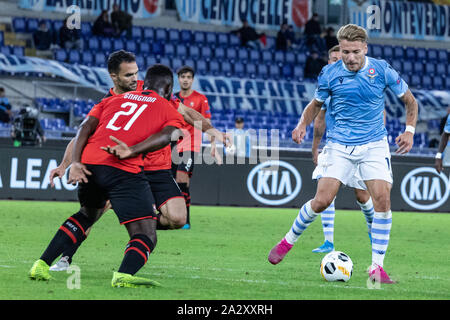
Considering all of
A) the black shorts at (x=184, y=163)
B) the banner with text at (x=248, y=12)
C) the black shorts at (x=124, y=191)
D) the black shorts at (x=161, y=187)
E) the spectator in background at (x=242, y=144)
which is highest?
the banner with text at (x=248, y=12)

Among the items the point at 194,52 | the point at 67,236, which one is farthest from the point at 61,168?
the point at 194,52

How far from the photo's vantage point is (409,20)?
30.3 meters

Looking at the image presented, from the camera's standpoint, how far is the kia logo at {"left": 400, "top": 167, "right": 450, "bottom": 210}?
57.3 ft

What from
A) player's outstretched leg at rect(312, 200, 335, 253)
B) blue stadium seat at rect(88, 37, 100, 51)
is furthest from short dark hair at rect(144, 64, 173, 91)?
blue stadium seat at rect(88, 37, 100, 51)

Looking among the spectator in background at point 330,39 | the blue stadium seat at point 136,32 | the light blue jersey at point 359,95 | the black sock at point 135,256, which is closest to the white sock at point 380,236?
the light blue jersey at point 359,95

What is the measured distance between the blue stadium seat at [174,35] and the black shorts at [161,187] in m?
18.4

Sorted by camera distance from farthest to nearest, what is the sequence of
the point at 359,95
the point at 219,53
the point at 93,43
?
the point at 219,53 → the point at 93,43 → the point at 359,95

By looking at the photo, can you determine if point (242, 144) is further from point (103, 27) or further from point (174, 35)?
point (174, 35)

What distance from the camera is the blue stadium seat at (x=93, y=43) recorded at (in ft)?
76.3

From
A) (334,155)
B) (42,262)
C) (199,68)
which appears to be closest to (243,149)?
(199,68)

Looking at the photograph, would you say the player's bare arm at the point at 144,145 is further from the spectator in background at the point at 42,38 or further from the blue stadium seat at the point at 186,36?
the blue stadium seat at the point at 186,36

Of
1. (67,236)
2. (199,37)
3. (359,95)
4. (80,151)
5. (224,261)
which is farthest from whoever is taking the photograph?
(199,37)

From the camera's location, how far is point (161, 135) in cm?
581

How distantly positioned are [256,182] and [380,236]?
10.0m
